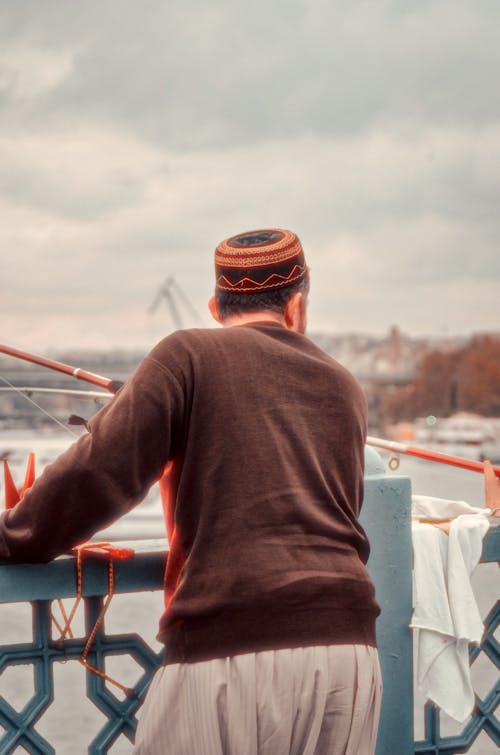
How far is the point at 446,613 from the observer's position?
9.53 ft

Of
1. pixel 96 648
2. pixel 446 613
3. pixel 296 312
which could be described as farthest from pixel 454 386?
pixel 296 312

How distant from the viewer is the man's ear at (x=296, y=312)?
2164 millimetres

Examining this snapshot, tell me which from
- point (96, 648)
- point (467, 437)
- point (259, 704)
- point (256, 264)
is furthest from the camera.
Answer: point (467, 437)

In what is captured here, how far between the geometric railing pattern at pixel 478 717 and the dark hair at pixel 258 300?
135 cm

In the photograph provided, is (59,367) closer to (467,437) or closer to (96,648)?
(96,648)

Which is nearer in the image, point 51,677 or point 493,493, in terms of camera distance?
point 51,677

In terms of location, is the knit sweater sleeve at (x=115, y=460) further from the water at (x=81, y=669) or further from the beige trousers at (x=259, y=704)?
the water at (x=81, y=669)

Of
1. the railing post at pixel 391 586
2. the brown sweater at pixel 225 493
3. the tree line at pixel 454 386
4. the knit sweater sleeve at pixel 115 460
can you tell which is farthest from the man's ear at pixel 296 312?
the tree line at pixel 454 386

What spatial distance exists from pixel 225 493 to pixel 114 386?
969 mm

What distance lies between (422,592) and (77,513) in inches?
50.3

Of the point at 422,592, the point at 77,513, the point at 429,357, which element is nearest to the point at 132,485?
the point at 77,513

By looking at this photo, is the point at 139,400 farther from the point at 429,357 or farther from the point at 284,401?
the point at 429,357

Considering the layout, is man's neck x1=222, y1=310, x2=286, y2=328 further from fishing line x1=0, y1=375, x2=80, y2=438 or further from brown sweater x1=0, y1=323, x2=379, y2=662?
fishing line x1=0, y1=375, x2=80, y2=438

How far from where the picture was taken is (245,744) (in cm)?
193
